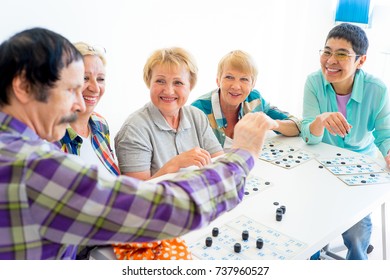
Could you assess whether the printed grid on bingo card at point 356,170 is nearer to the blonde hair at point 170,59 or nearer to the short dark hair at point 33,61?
the blonde hair at point 170,59

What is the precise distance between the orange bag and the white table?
0.19 feet

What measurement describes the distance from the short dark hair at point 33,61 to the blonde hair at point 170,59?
1018mm

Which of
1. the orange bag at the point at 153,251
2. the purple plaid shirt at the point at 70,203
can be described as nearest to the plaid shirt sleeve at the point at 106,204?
the purple plaid shirt at the point at 70,203

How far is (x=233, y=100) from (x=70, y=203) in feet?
5.27

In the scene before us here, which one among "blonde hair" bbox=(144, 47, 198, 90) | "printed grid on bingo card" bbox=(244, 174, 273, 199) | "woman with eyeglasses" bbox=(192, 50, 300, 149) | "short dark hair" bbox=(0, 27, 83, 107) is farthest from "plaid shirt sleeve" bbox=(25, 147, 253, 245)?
"woman with eyeglasses" bbox=(192, 50, 300, 149)

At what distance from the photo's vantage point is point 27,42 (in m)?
0.85

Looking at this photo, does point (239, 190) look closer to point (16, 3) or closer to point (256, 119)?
point (256, 119)

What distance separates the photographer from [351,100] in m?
2.33

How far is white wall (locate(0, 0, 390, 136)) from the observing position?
275cm

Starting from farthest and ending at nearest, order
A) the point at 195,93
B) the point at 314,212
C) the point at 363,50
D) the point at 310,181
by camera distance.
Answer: the point at 195,93 → the point at 363,50 → the point at 310,181 → the point at 314,212

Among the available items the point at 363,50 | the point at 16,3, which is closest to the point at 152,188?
the point at 363,50

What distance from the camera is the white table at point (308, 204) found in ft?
4.47

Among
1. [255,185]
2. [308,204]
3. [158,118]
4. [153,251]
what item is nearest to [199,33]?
[158,118]
